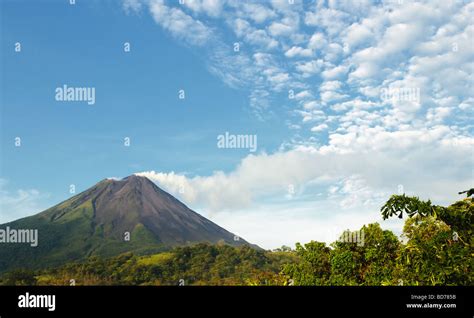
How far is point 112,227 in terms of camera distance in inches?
4176

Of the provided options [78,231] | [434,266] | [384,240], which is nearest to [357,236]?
[384,240]

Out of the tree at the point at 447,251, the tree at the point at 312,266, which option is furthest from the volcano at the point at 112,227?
the tree at the point at 447,251

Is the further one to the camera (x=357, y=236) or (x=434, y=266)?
(x=357, y=236)

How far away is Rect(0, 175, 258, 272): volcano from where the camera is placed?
3661 inches

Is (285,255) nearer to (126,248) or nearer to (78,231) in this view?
(126,248)
